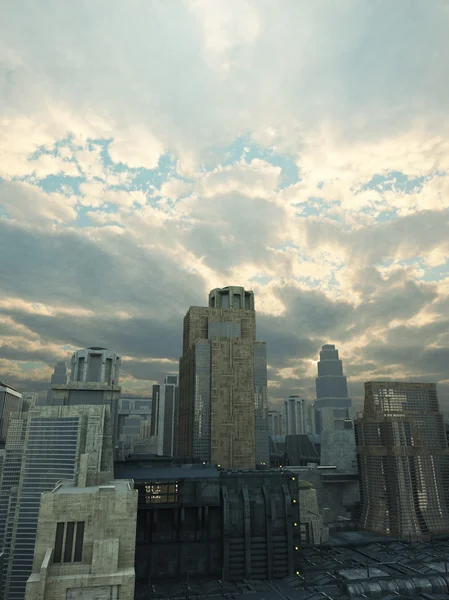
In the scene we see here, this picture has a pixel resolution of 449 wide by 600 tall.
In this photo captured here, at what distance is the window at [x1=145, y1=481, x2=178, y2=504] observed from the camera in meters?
99.7

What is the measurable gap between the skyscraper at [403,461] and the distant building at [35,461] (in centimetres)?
11282

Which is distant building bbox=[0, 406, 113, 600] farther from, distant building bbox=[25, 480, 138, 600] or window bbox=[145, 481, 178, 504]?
distant building bbox=[25, 480, 138, 600]

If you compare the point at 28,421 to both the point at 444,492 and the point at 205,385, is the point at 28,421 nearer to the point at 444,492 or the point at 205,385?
the point at 205,385

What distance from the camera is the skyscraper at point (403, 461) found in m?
153

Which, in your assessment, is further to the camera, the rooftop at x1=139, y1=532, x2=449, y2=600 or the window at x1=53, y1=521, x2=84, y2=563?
the rooftop at x1=139, y1=532, x2=449, y2=600

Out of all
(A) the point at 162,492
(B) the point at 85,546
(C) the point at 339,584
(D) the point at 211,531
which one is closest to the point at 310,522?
(C) the point at 339,584

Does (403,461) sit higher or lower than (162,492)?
higher

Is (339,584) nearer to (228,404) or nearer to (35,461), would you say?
(35,461)

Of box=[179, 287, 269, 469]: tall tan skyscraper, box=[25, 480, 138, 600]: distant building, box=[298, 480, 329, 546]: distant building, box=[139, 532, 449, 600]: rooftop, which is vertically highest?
box=[179, 287, 269, 469]: tall tan skyscraper

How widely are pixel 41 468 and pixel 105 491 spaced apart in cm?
5999

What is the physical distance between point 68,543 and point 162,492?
47.0 metres

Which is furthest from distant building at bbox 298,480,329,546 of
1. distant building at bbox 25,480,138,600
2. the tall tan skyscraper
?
distant building at bbox 25,480,138,600

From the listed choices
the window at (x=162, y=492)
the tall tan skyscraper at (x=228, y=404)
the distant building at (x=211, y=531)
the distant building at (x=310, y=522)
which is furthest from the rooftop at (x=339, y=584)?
the tall tan skyscraper at (x=228, y=404)

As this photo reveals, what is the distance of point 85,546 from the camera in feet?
184
